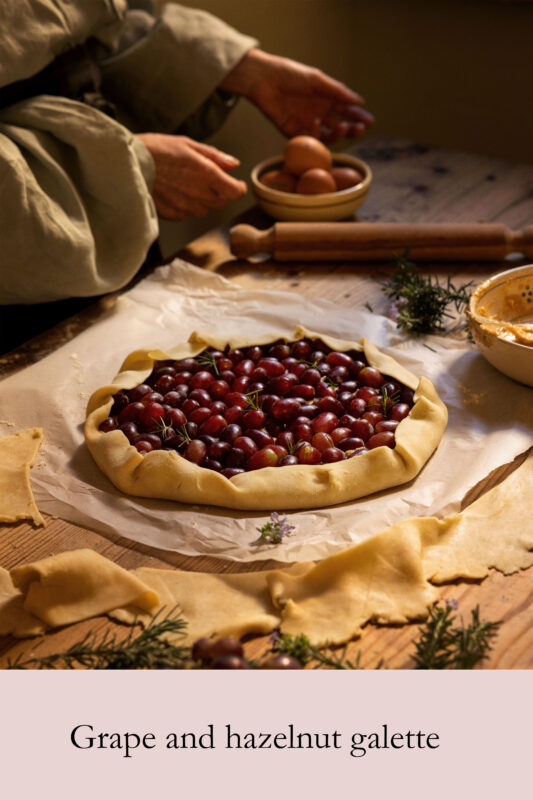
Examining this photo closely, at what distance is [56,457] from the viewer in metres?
1.60

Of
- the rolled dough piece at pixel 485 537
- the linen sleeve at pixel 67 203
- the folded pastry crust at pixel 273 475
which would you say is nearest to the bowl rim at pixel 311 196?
the linen sleeve at pixel 67 203

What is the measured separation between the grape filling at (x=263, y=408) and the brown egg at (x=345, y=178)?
70cm

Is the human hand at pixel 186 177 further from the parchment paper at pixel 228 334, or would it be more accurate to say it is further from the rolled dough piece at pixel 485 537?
the rolled dough piece at pixel 485 537

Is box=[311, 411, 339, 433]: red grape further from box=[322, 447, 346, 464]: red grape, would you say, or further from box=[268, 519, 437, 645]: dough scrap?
box=[268, 519, 437, 645]: dough scrap

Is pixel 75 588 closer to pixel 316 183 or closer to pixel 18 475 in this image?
pixel 18 475

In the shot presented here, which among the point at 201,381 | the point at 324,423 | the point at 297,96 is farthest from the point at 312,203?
the point at 324,423

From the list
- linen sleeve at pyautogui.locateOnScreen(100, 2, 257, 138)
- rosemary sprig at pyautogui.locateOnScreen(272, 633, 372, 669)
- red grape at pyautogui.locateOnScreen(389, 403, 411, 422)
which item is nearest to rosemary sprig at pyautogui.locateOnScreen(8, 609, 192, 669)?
rosemary sprig at pyautogui.locateOnScreen(272, 633, 372, 669)

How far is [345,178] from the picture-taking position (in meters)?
2.36

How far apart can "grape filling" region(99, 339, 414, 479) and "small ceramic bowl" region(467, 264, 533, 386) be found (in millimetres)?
194

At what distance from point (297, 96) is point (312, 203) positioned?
1.54ft

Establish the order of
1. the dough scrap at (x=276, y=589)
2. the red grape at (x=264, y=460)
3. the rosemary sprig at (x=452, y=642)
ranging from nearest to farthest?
the rosemary sprig at (x=452, y=642)
the dough scrap at (x=276, y=589)
the red grape at (x=264, y=460)

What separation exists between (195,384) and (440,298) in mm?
688

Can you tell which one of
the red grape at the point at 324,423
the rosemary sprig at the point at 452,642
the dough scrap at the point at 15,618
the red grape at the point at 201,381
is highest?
the rosemary sprig at the point at 452,642

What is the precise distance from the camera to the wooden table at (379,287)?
1.19m
